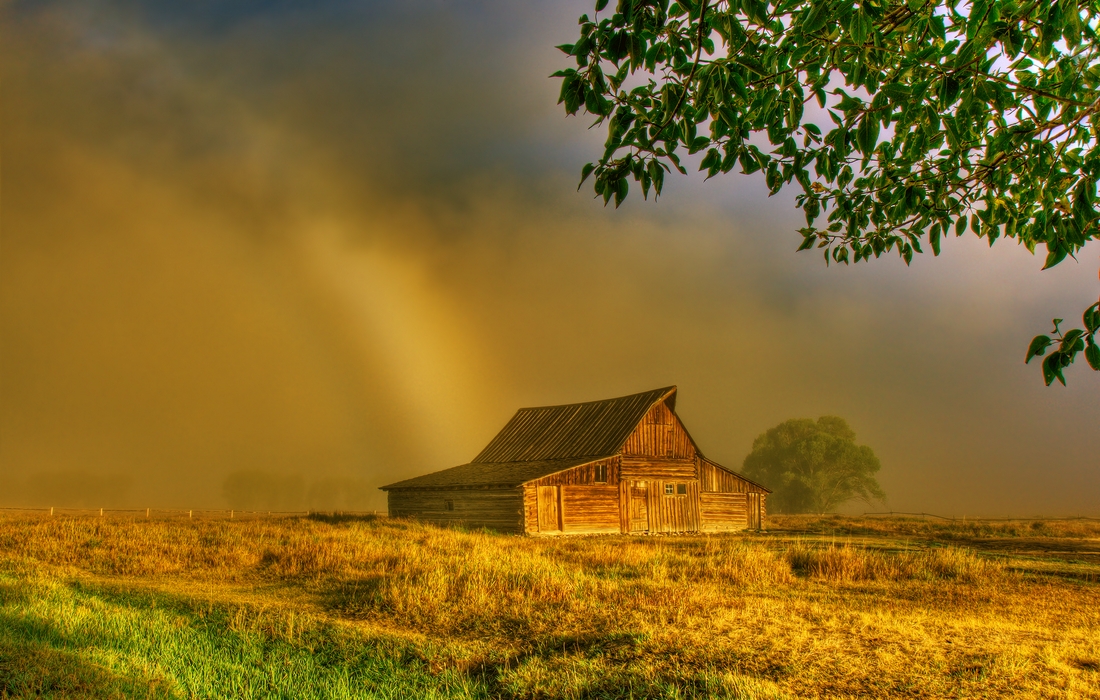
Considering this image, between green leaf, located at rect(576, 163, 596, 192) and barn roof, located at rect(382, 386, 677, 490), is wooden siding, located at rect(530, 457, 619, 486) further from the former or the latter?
green leaf, located at rect(576, 163, 596, 192)

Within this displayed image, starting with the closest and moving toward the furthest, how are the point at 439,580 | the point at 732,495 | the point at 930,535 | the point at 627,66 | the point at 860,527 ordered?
the point at 627,66 < the point at 439,580 < the point at 930,535 < the point at 732,495 < the point at 860,527

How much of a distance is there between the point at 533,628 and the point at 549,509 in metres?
24.6

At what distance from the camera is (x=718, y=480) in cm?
4028

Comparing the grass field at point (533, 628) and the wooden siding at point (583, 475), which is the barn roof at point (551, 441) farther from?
the grass field at point (533, 628)

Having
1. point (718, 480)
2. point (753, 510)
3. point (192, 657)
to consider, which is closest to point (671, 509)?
point (718, 480)

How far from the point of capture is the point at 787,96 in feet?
15.1

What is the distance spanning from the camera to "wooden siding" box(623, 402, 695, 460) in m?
37.4

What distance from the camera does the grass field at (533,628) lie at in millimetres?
6270

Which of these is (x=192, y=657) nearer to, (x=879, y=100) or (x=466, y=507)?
(x=879, y=100)

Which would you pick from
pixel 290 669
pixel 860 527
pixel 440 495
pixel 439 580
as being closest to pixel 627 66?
pixel 290 669

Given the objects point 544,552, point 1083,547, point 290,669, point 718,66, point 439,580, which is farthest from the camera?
point 1083,547

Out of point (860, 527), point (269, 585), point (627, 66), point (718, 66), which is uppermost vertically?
point (627, 66)

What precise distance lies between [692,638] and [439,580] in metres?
5.01

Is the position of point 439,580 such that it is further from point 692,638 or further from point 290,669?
point 692,638
